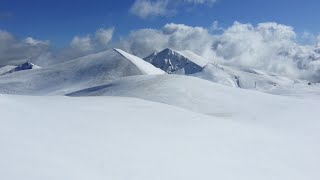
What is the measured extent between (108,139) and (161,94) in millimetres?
50504

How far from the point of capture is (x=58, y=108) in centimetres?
3169

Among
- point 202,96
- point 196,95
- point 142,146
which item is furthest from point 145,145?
point 196,95

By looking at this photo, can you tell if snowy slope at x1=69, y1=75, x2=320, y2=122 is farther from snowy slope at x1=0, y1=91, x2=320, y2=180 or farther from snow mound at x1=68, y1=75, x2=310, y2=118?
snowy slope at x1=0, y1=91, x2=320, y2=180

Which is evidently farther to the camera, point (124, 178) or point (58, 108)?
point (58, 108)

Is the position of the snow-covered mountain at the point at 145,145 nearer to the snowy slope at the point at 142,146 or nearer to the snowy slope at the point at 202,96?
the snowy slope at the point at 142,146

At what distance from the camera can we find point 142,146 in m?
23.2

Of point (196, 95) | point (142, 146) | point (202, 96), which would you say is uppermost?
point (196, 95)

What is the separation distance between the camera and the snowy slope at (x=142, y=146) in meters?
17.8

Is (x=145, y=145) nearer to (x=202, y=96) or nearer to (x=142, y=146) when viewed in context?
(x=142, y=146)

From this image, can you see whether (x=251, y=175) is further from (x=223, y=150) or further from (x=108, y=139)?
(x=108, y=139)

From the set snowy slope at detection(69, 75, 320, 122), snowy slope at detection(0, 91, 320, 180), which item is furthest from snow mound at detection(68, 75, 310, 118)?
snowy slope at detection(0, 91, 320, 180)

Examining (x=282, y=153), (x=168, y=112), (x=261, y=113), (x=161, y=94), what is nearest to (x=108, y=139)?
(x=282, y=153)

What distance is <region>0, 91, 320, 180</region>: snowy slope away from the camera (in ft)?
58.4

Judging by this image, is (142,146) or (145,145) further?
(145,145)
